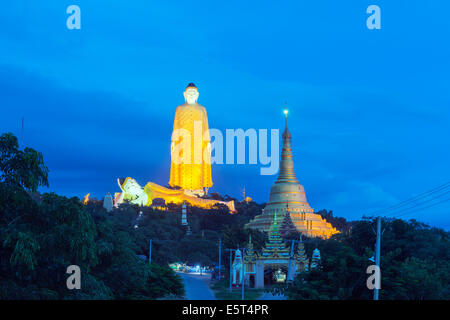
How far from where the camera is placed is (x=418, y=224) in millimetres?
43000

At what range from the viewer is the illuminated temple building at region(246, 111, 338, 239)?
73750 millimetres

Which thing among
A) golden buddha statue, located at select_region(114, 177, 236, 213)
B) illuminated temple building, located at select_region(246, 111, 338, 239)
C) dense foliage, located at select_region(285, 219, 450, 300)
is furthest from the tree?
golden buddha statue, located at select_region(114, 177, 236, 213)

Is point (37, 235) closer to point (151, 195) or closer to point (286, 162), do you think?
point (286, 162)

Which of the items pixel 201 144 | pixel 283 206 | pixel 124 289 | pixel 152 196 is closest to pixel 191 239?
pixel 283 206

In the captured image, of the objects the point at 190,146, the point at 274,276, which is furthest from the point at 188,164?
the point at 274,276

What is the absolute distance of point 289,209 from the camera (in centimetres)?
7731

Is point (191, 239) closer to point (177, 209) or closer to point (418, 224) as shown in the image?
point (177, 209)

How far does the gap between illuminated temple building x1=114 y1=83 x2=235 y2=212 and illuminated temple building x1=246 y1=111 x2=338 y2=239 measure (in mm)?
18820

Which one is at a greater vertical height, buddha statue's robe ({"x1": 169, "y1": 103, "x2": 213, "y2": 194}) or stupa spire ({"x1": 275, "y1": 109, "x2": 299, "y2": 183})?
buddha statue's robe ({"x1": 169, "y1": 103, "x2": 213, "y2": 194})

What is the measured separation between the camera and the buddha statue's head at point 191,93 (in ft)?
330

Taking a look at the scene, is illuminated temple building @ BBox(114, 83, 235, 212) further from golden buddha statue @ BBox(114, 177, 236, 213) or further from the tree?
the tree

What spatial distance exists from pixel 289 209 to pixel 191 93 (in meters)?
32.2

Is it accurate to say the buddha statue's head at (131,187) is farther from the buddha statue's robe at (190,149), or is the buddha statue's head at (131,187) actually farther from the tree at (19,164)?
the tree at (19,164)

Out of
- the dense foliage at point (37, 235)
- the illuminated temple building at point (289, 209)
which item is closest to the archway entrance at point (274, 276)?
the illuminated temple building at point (289, 209)
